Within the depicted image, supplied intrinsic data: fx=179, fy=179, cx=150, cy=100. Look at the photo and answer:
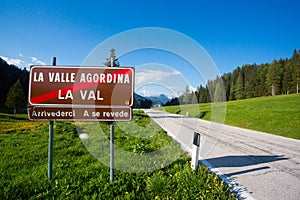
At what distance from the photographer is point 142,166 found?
15.4 ft

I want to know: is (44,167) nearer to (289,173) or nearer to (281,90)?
(289,173)

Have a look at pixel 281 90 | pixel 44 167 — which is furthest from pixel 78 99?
pixel 281 90

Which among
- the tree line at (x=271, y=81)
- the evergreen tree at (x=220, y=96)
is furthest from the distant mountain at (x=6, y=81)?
the tree line at (x=271, y=81)

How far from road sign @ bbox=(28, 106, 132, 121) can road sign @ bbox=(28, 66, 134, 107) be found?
117 mm

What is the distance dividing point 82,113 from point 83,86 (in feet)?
2.04

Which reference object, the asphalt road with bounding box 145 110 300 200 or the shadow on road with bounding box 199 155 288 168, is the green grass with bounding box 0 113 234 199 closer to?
the asphalt road with bounding box 145 110 300 200

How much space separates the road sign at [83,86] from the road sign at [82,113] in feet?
0.38

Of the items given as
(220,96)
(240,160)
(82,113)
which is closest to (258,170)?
(240,160)

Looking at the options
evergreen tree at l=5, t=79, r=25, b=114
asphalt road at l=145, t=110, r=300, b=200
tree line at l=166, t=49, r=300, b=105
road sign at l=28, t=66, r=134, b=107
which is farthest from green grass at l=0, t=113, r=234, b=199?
tree line at l=166, t=49, r=300, b=105

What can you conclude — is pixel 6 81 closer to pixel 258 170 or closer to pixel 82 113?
pixel 82 113

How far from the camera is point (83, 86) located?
4098mm

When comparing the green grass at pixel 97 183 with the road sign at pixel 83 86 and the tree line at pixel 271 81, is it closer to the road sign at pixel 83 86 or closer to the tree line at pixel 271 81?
the road sign at pixel 83 86

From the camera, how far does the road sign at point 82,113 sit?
13.3 ft

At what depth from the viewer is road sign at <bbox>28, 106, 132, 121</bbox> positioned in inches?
160
